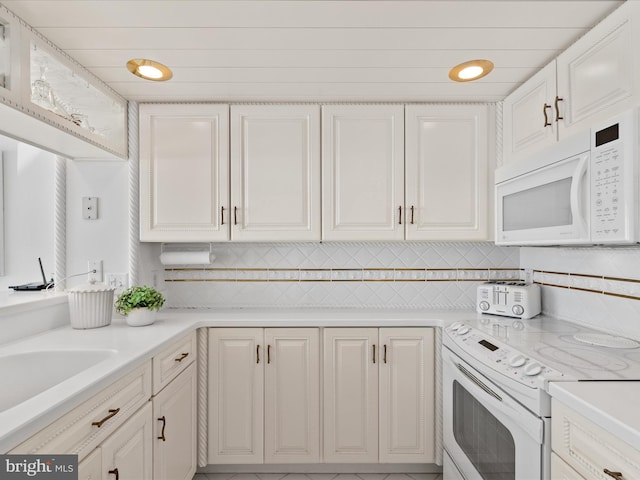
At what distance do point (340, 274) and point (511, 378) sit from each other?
1327 millimetres

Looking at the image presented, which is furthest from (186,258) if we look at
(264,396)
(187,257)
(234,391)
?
(264,396)

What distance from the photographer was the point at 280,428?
1.96 m

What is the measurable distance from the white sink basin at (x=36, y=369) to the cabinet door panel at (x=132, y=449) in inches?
11.3

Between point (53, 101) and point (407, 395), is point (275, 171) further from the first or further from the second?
point (407, 395)

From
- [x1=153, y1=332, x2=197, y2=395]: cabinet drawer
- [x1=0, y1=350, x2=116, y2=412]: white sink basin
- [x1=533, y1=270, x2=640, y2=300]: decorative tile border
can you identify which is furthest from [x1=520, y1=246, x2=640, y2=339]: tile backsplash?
[x1=0, y1=350, x2=116, y2=412]: white sink basin

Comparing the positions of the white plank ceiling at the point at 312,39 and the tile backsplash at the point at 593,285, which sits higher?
the white plank ceiling at the point at 312,39

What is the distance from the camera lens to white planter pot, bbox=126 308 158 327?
1.82 m

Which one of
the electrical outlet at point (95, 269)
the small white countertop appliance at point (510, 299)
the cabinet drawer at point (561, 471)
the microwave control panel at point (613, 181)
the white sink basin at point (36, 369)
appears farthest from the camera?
the electrical outlet at point (95, 269)

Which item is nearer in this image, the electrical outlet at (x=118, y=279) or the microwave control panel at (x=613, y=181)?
the microwave control panel at (x=613, y=181)

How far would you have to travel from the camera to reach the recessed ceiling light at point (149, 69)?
165 cm

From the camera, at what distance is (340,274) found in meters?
2.41

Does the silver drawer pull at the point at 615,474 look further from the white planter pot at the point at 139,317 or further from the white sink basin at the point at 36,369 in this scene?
the white planter pot at the point at 139,317

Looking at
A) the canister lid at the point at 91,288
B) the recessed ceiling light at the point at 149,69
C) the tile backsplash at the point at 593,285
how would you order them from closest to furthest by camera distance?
the tile backsplash at the point at 593,285 < the recessed ceiling light at the point at 149,69 < the canister lid at the point at 91,288

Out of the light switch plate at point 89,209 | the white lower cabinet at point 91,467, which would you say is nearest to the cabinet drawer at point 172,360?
the white lower cabinet at point 91,467
